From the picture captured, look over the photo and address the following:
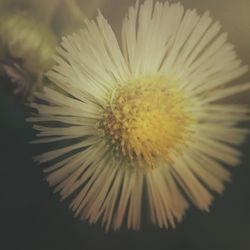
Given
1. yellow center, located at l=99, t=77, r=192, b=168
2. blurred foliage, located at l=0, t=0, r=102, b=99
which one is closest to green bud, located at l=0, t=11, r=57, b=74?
blurred foliage, located at l=0, t=0, r=102, b=99

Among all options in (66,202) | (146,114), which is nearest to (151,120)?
(146,114)

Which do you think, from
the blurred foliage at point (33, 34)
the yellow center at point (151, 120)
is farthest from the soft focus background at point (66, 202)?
the yellow center at point (151, 120)

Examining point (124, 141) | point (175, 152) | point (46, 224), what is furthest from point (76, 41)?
point (46, 224)

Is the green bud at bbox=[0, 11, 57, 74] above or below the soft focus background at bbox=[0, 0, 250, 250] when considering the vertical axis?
above

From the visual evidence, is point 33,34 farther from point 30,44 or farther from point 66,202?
point 66,202

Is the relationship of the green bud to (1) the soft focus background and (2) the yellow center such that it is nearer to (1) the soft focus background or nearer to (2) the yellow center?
(1) the soft focus background

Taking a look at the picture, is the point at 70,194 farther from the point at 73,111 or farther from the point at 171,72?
the point at 171,72
